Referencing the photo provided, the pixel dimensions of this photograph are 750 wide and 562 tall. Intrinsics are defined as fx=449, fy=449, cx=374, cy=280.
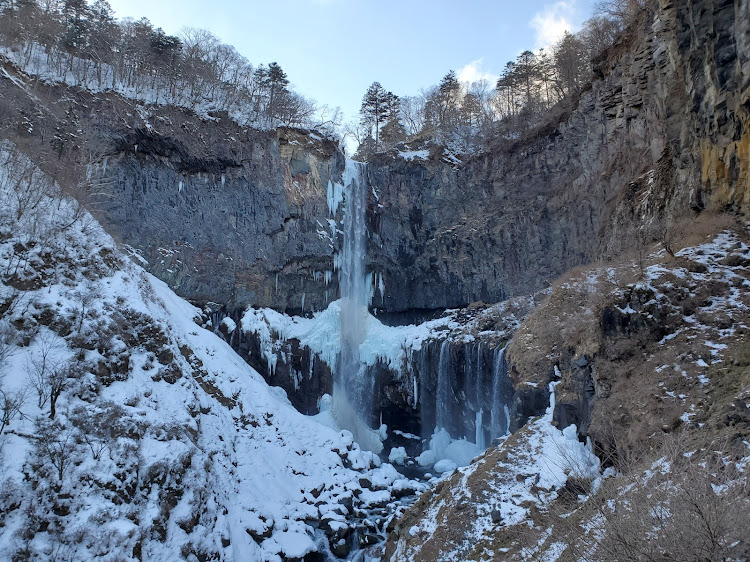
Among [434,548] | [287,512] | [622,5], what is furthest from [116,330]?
[622,5]

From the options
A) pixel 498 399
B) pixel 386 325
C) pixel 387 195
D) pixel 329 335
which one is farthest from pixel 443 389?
pixel 387 195

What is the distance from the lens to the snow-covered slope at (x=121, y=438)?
923 centimetres

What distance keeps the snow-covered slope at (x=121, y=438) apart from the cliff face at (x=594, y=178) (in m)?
14.6

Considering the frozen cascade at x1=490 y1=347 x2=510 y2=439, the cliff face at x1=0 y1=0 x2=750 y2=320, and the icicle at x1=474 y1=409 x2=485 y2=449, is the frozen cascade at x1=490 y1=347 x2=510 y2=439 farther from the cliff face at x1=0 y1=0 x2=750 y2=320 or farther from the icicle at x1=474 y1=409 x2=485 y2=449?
the cliff face at x1=0 y1=0 x2=750 y2=320

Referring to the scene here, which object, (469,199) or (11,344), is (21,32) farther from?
(469,199)

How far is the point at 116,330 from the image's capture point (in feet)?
43.2

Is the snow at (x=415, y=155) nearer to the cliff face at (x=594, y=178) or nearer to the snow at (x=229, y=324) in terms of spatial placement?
the cliff face at (x=594, y=178)

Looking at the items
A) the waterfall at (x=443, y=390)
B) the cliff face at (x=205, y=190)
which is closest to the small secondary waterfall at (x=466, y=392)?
the waterfall at (x=443, y=390)

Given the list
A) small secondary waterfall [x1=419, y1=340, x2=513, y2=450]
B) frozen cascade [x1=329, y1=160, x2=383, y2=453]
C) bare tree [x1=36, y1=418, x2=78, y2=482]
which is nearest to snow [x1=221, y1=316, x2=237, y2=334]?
frozen cascade [x1=329, y1=160, x2=383, y2=453]

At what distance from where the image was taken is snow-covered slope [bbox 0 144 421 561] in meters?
9.23

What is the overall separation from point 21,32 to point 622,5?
113 ft

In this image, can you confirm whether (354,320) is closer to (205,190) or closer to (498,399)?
(498,399)

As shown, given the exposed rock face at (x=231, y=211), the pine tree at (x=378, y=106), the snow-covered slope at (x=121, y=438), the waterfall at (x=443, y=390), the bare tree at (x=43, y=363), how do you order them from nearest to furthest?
1. the snow-covered slope at (x=121, y=438)
2. the bare tree at (x=43, y=363)
3. the waterfall at (x=443, y=390)
4. the exposed rock face at (x=231, y=211)
5. the pine tree at (x=378, y=106)

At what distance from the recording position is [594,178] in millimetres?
24031
